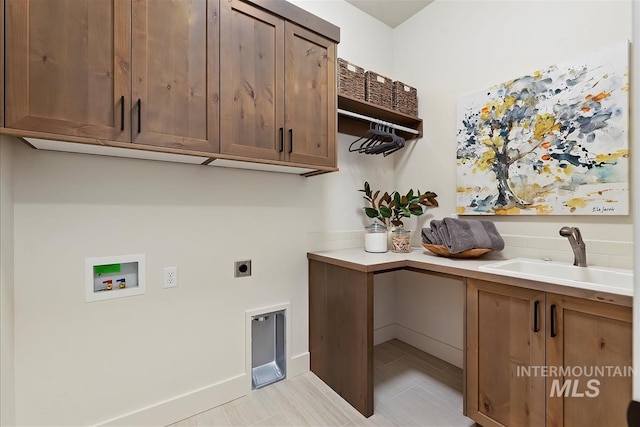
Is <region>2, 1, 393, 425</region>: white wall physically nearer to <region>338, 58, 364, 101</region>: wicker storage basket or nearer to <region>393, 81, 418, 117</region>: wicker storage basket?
<region>338, 58, 364, 101</region>: wicker storage basket

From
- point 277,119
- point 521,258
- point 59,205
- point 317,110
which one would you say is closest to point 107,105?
point 59,205

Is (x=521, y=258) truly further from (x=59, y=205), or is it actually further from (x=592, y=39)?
(x=59, y=205)

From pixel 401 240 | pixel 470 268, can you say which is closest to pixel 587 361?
pixel 470 268

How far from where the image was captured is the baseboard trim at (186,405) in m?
1.49

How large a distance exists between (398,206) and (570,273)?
1.07m

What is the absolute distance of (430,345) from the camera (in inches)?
93.3

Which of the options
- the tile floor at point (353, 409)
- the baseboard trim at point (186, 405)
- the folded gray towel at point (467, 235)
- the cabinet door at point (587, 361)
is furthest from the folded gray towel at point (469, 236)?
the baseboard trim at point (186, 405)

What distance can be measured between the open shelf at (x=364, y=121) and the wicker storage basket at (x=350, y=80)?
0.05 meters

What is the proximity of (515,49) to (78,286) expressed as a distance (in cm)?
277

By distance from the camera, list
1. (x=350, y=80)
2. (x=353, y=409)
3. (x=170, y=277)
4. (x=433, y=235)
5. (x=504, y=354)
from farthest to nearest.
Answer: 1. (x=350, y=80)
2. (x=433, y=235)
3. (x=353, y=409)
4. (x=170, y=277)
5. (x=504, y=354)

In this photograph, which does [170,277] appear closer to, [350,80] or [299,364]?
[299,364]

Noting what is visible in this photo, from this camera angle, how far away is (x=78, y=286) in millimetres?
1354
